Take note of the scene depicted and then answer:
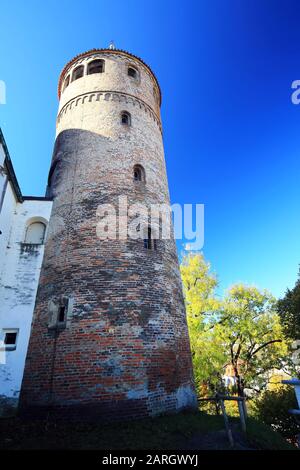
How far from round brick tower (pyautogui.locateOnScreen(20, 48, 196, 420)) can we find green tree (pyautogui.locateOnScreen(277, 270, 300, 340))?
313 inches

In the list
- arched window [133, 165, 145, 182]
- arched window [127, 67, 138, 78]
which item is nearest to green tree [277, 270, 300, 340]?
arched window [133, 165, 145, 182]

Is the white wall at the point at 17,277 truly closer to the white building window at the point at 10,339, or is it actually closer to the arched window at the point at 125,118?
the white building window at the point at 10,339

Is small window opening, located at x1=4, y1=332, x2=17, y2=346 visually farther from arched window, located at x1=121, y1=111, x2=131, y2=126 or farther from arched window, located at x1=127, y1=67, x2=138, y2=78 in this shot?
arched window, located at x1=127, y1=67, x2=138, y2=78

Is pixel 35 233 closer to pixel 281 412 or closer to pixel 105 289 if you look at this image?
pixel 105 289

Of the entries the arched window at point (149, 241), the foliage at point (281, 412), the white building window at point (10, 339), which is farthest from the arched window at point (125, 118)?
the foliage at point (281, 412)

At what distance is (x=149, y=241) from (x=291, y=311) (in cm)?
974

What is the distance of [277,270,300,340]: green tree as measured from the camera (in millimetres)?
13836

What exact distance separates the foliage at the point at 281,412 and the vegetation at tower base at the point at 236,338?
42 millimetres

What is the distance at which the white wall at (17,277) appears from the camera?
24.5 ft

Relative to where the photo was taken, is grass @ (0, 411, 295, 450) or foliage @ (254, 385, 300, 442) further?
foliage @ (254, 385, 300, 442)

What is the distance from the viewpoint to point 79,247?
838 centimetres
